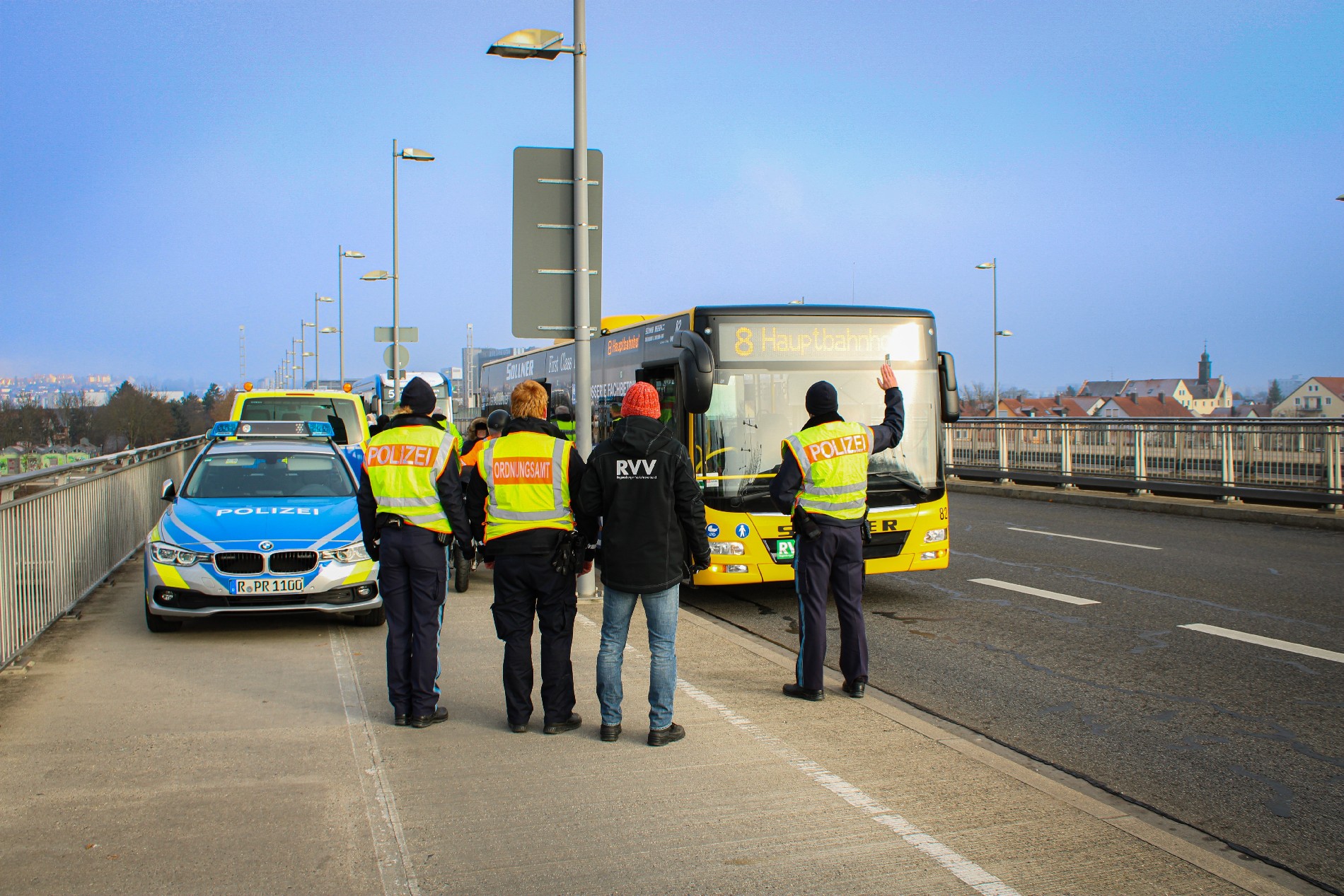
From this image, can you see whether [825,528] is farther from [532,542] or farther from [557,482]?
[532,542]

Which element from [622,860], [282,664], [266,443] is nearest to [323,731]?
[282,664]

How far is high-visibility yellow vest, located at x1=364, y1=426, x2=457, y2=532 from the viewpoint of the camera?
18.2ft

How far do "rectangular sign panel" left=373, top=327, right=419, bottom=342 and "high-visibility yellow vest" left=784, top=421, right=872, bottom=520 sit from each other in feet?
83.1

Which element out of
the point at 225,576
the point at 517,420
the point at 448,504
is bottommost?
the point at 225,576

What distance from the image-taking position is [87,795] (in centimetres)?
445

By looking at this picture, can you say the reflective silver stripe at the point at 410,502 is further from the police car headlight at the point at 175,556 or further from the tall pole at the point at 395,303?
the tall pole at the point at 395,303

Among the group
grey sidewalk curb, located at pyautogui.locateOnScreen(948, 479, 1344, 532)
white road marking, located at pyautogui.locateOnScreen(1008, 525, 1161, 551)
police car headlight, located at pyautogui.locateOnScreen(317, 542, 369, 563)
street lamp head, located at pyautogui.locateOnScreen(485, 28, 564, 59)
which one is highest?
street lamp head, located at pyautogui.locateOnScreen(485, 28, 564, 59)

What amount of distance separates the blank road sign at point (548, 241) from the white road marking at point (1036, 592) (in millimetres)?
4812

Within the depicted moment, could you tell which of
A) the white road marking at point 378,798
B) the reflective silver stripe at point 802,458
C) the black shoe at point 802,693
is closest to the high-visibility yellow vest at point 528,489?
the white road marking at point 378,798

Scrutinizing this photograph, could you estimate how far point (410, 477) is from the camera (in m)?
5.57

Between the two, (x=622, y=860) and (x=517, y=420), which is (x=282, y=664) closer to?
(x=517, y=420)

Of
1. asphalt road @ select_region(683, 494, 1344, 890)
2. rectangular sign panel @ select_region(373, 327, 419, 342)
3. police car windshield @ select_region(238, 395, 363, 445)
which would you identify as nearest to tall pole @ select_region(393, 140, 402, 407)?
rectangular sign panel @ select_region(373, 327, 419, 342)

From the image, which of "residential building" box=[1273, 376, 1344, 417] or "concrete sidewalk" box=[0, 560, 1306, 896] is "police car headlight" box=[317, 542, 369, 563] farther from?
"residential building" box=[1273, 376, 1344, 417]

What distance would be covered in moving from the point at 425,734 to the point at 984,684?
11.6 ft
